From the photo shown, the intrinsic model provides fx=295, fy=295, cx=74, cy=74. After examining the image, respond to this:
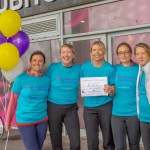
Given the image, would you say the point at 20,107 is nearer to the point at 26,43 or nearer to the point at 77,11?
the point at 26,43

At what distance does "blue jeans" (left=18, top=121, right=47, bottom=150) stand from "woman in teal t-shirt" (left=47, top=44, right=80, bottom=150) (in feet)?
0.76

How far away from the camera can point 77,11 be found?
6254 millimetres

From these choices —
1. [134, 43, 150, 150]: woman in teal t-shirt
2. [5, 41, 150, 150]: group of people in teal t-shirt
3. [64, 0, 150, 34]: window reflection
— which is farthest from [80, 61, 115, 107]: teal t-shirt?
[64, 0, 150, 34]: window reflection

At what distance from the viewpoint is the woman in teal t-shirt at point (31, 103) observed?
3.44 m

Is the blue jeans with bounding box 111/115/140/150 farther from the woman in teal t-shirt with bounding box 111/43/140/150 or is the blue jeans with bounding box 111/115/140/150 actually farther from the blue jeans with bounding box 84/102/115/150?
the blue jeans with bounding box 84/102/115/150

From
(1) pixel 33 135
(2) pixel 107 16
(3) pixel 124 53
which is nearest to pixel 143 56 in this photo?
(3) pixel 124 53

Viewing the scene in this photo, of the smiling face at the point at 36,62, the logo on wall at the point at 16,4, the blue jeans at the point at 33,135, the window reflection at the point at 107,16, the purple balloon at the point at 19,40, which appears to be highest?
the logo on wall at the point at 16,4

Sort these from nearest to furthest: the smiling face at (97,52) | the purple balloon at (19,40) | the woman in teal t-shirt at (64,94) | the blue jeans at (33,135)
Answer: the blue jeans at (33,135)
the smiling face at (97,52)
the woman in teal t-shirt at (64,94)
the purple balloon at (19,40)

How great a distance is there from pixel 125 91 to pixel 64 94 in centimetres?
76

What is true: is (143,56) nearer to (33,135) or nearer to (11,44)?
(33,135)

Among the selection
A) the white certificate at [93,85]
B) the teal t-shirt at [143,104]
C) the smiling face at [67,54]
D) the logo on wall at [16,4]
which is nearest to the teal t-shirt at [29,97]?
the smiling face at [67,54]

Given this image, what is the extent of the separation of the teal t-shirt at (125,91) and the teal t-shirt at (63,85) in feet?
→ 1.81

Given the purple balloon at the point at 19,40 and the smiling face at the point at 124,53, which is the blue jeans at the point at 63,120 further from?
the purple balloon at the point at 19,40

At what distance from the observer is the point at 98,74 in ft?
11.8
